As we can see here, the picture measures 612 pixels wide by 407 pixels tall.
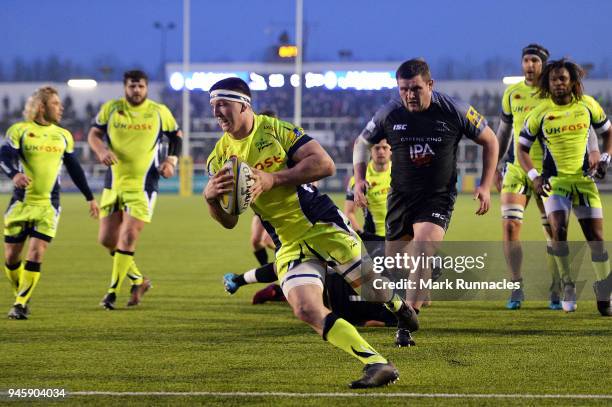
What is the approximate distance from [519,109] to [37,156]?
5.00 meters

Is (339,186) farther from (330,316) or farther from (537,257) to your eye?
(330,316)

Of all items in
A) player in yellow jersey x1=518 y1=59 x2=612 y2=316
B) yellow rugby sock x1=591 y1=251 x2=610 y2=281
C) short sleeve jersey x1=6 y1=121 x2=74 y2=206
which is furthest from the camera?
short sleeve jersey x1=6 y1=121 x2=74 y2=206

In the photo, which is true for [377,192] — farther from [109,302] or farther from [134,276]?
[109,302]

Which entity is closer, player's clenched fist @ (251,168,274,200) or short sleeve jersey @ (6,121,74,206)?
player's clenched fist @ (251,168,274,200)

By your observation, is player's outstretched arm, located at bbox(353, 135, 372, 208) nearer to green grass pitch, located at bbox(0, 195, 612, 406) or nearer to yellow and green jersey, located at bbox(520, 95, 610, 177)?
green grass pitch, located at bbox(0, 195, 612, 406)

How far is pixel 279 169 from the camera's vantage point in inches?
253

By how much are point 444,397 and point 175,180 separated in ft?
148

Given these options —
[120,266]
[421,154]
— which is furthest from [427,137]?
[120,266]

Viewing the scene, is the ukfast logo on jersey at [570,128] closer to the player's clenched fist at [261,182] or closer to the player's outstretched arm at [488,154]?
the player's outstretched arm at [488,154]

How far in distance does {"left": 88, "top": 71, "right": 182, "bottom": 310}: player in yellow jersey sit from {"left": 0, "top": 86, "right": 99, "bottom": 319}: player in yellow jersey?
75 centimetres

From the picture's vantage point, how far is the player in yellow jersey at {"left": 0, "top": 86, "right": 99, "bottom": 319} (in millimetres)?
10336

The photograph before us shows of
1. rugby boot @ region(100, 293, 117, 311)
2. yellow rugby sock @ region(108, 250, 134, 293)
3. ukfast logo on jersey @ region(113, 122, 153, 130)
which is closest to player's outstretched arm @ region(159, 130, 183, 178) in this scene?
ukfast logo on jersey @ region(113, 122, 153, 130)

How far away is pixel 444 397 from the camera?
232 inches

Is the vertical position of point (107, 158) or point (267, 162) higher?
point (267, 162)
